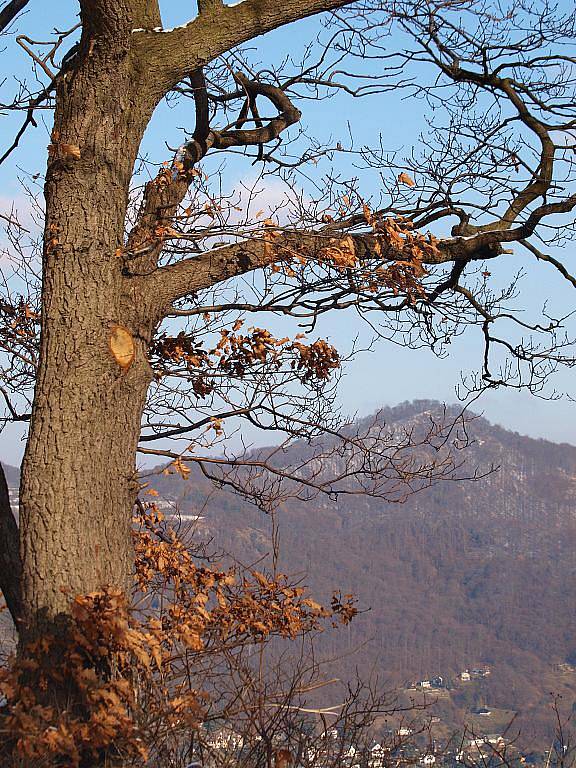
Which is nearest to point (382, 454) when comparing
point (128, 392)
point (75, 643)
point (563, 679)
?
point (128, 392)

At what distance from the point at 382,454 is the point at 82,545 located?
A: 3.00 m

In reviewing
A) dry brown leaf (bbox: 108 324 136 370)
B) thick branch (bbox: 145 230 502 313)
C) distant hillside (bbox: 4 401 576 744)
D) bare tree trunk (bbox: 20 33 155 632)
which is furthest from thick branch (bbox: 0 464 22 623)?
distant hillside (bbox: 4 401 576 744)

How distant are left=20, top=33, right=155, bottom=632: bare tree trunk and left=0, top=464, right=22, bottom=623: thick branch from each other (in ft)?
0.92

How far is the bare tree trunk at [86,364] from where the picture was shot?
15.7 feet

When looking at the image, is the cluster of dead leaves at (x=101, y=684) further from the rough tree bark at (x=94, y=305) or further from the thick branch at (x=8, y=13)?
the thick branch at (x=8, y=13)

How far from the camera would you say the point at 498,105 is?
24.1 feet

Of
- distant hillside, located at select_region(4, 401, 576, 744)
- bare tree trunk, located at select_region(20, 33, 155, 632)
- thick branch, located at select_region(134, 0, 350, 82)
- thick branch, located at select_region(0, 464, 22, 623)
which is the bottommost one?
distant hillside, located at select_region(4, 401, 576, 744)

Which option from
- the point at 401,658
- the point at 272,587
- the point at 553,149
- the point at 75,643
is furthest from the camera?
the point at 401,658

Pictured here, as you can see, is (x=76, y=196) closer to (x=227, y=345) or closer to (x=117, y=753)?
(x=227, y=345)

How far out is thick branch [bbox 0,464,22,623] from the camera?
5.04m

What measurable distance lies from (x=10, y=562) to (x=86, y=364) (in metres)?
1.37

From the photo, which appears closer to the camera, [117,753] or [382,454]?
[117,753]

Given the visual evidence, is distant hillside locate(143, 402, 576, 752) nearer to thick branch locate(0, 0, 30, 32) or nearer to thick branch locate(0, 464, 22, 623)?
thick branch locate(0, 0, 30, 32)

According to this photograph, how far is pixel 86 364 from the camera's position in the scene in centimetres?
500
